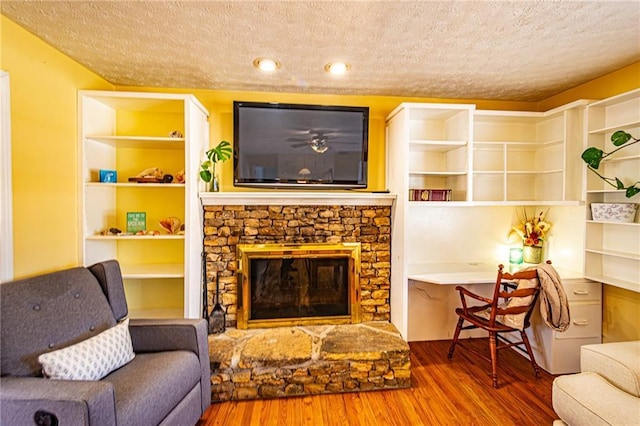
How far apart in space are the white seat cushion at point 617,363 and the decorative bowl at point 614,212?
91cm

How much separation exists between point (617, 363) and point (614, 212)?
3.86 ft

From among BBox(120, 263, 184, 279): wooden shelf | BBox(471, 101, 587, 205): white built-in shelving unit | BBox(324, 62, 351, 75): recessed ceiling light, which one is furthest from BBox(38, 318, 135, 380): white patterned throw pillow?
BBox(471, 101, 587, 205): white built-in shelving unit

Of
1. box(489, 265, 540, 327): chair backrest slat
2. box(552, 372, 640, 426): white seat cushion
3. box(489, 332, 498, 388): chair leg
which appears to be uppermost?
box(489, 265, 540, 327): chair backrest slat

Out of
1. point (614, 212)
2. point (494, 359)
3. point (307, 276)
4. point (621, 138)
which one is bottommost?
point (494, 359)

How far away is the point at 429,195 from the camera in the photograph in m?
2.56

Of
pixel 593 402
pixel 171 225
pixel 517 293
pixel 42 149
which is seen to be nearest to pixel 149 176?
pixel 171 225

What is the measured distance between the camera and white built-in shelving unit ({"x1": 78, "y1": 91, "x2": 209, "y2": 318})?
225 cm

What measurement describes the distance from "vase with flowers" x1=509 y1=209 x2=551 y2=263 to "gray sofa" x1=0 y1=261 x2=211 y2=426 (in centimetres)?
288

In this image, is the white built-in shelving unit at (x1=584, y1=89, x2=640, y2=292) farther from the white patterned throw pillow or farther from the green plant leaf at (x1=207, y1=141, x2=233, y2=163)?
the white patterned throw pillow

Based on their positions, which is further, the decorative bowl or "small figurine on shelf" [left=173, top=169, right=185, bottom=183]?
"small figurine on shelf" [left=173, top=169, right=185, bottom=183]

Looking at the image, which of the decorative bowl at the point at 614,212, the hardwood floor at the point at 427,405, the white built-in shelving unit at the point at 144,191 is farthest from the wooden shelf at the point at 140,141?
the decorative bowl at the point at 614,212

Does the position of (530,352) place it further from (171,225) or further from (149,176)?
(149,176)

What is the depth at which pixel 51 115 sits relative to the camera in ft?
6.40

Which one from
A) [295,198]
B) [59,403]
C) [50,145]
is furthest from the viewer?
[295,198]
